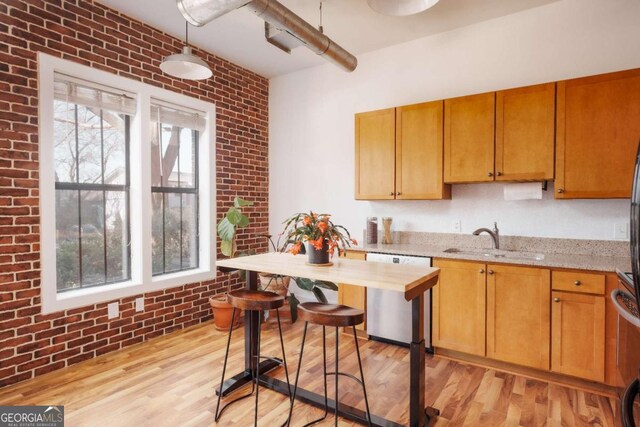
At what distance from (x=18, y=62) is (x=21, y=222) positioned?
1194 millimetres

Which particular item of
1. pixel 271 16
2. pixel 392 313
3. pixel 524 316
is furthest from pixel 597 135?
pixel 271 16

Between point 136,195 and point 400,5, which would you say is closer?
point 400,5

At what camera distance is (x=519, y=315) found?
8.99 ft

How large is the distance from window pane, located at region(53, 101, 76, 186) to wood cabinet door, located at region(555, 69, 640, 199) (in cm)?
407

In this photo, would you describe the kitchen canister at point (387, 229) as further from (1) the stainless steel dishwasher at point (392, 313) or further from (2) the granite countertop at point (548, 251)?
(1) the stainless steel dishwasher at point (392, 313)

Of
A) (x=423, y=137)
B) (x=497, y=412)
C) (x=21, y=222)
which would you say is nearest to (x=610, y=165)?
(x=423, y=137)

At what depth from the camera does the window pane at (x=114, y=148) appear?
10.8 feet

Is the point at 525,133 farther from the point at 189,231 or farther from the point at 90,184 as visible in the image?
the point at 90,184

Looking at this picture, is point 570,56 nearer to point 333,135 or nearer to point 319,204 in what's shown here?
point 333,135

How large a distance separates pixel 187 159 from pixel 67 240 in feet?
4.82

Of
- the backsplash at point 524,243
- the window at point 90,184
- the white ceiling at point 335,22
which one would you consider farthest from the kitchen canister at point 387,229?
the window at point 90,184

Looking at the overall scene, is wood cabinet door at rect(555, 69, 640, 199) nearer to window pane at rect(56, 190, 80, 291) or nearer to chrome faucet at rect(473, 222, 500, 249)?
chrome faucet at rect(473, 222, 500, 249)

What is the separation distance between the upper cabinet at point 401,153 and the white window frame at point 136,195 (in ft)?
A: 5.82

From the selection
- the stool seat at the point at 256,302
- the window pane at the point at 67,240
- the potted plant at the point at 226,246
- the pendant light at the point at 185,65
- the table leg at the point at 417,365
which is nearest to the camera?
the table leg at the point at 417,365
